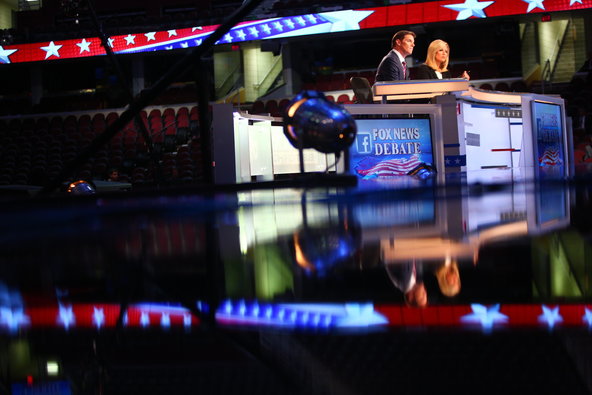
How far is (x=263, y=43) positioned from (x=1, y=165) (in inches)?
177

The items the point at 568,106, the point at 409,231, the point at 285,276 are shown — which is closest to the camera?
the point at 285,276

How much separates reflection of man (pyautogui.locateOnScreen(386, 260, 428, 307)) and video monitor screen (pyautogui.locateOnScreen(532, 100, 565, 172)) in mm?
2891

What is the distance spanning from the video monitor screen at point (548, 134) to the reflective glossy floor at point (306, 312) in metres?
2.80

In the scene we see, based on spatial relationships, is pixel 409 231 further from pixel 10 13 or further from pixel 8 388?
pixel 10 13

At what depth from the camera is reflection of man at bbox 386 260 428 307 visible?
0.76 feet

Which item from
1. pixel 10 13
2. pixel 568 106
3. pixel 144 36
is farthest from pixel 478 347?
pixel 10 13

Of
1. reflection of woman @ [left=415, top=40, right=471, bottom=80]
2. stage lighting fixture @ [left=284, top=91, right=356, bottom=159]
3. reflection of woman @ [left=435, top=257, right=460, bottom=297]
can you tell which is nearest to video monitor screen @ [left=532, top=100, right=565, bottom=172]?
reflection of woman @ [left=415, top=40, right=471, bottom=80]

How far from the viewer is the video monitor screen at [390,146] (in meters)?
2.54

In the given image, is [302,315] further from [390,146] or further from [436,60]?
[436,60]

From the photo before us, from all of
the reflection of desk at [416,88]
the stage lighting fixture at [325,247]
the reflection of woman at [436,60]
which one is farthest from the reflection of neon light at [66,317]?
the reflection of woman at [436,60]

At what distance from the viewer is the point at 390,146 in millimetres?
2602

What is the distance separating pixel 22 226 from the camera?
2.12ft

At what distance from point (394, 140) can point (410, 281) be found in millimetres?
2421

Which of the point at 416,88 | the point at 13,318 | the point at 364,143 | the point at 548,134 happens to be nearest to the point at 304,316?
the point at 13,318
